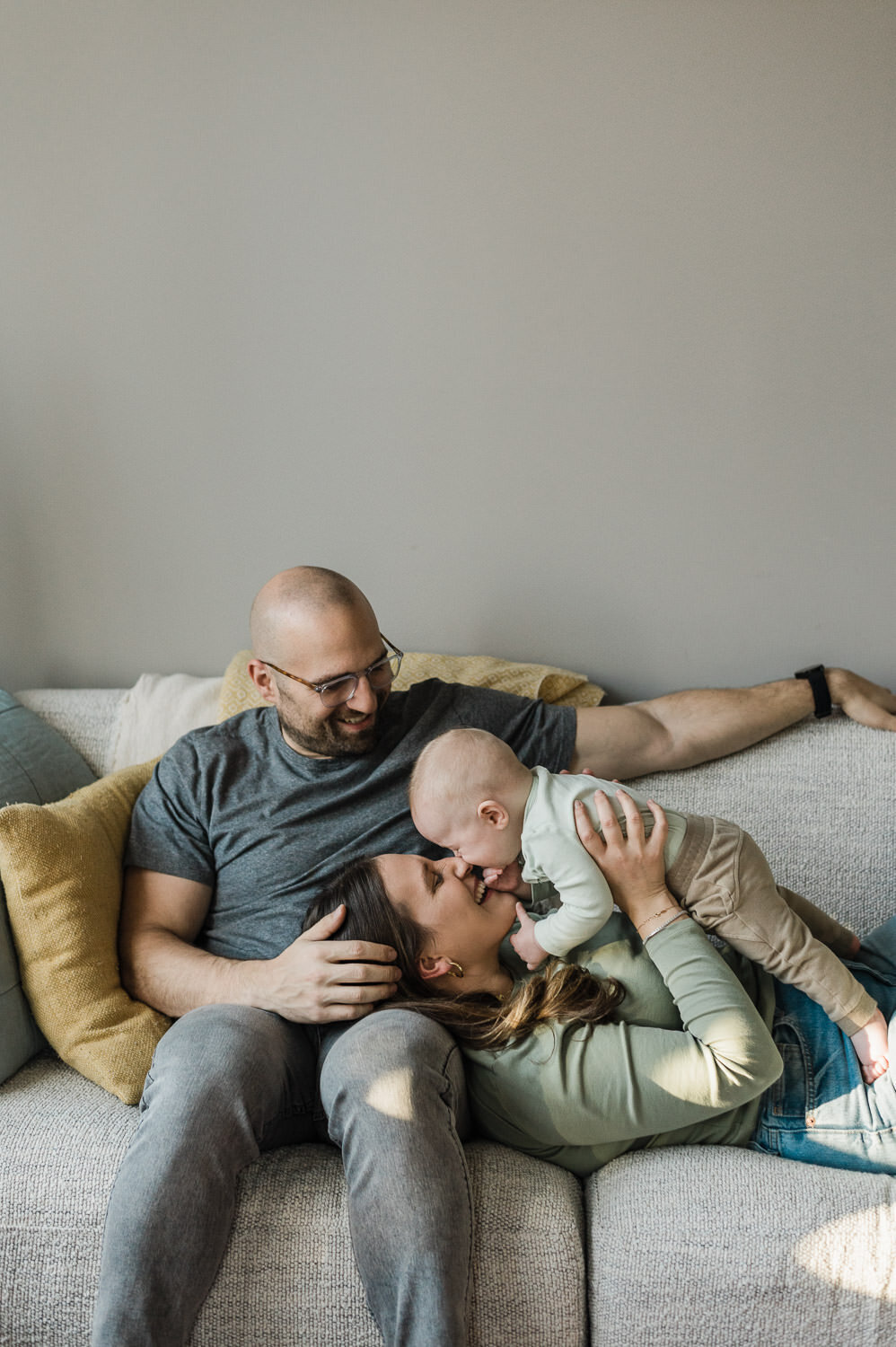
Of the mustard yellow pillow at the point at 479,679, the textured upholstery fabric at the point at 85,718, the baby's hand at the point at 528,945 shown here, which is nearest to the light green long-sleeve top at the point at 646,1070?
the baby's hand at the point at 528,945

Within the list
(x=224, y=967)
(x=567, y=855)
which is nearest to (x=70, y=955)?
(x=224, y=967)

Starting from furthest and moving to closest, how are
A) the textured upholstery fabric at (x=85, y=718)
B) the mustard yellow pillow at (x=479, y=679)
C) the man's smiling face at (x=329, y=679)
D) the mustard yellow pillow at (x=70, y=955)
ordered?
the textured upholstery fabric at (x=85, y=718), the mustard yellow pillow at (x=479, y=679), the man's smiling face at (x=329, y=679), the mustard yellow pillow at (x=70, y=955)

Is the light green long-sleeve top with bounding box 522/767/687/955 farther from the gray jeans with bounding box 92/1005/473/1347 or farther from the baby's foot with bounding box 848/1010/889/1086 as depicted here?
the baby's foot with bounding box 848/1010/889/1086

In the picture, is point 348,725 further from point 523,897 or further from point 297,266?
point 297,266

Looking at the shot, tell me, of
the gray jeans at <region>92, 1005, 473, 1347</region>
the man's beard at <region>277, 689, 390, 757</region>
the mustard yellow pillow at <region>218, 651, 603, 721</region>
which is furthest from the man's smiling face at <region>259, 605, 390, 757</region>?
the gray jeans at <region>92, 1005, 473, 1347</region>

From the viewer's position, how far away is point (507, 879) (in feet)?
5.20

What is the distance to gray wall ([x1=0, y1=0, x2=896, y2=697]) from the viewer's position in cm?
205

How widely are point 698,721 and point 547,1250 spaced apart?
3.30 ft

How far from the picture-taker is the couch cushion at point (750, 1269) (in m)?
1.30

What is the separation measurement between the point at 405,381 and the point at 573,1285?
1.72 meters

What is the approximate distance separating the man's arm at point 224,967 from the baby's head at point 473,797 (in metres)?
0.21

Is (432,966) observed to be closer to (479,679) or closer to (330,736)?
(330,736)

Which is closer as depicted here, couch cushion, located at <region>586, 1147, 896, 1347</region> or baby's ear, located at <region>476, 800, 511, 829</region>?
couch cushion, located at <region>586, 1147, 896, 1347</region>

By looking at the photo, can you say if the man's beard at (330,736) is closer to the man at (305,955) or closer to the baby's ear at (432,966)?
the man at (305,955)
